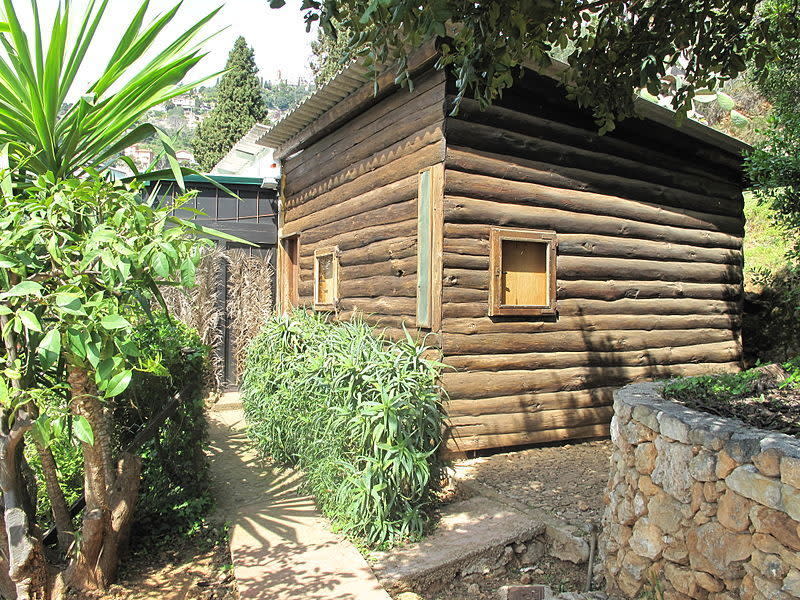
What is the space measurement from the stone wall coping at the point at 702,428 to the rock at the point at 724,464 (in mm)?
25

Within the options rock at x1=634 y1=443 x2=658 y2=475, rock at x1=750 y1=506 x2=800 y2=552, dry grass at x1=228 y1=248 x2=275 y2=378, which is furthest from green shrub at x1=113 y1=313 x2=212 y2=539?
dry grass at x1=228 y1=248 x2=275 y2=378

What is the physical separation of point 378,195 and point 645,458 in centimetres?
411

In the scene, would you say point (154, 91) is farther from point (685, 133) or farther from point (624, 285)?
point (685, 133)

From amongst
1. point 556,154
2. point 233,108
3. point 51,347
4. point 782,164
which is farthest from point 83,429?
point 233,108

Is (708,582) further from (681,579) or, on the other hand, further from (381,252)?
(381,252)

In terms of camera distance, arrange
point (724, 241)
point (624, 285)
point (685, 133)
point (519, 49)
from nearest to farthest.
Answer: point (519, 49) → point (624, 285) → point (685, 133) → point (724, 241)

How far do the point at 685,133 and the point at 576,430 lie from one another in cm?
388

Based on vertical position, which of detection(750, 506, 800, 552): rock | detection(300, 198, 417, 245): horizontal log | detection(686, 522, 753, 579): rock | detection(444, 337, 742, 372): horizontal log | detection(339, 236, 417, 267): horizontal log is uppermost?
detection(300, 198, 417, 245): horizontal log

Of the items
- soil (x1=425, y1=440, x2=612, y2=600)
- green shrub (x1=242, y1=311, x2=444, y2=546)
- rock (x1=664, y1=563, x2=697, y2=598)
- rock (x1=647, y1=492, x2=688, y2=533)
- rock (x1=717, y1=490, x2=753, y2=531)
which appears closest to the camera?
rock (x1=717, y1=490, x2=753, y2=531)

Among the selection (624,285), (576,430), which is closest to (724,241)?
(624,285)

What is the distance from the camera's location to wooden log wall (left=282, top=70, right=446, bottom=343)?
18.1ft

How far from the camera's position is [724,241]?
7629 millimetres

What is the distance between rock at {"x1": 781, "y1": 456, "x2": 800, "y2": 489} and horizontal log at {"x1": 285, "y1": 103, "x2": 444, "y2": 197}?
3.88 metres

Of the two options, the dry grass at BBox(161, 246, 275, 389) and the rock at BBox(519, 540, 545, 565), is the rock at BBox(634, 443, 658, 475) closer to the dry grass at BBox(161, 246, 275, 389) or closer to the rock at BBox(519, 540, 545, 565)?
the rock at BBox(519, 540, 545, 565)
